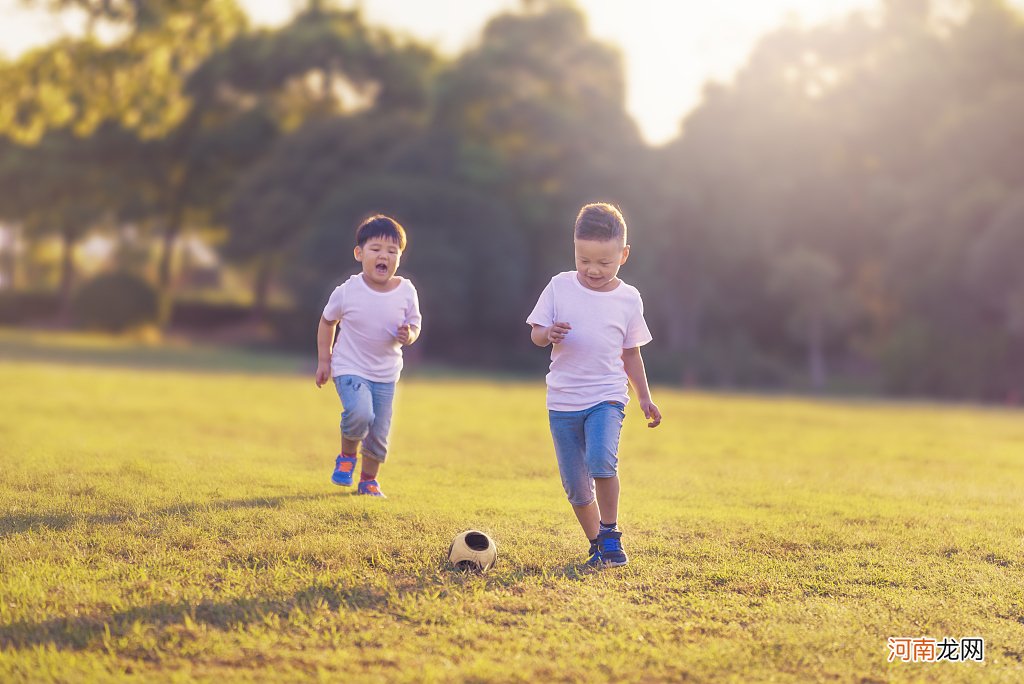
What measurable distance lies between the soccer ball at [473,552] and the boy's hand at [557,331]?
1.06 metres

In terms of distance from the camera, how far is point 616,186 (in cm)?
3741

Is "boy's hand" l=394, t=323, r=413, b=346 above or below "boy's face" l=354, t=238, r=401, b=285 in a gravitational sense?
below

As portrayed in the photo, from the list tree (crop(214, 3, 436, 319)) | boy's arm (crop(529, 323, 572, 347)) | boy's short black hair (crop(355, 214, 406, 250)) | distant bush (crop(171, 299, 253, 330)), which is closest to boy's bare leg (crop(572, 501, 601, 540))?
boy's arm (crop(529, 323, 572, 347))

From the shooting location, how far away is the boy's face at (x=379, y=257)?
6992mm

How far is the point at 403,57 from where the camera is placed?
43.3 meters

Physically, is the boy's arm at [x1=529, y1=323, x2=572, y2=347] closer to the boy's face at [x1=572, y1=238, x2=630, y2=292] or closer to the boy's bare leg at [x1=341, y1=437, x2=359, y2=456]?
the boy's face at [x1=572, y1=238, x2=630, y2=292]

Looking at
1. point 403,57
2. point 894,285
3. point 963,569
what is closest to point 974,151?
point 894,285

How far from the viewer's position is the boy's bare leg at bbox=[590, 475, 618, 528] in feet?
17.8

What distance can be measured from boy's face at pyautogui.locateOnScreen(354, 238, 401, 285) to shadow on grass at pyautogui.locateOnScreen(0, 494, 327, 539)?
1.61 m

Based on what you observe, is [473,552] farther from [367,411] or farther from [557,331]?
[367,411]

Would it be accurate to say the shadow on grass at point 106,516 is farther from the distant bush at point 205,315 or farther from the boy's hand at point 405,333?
the distant bush at point 205,315

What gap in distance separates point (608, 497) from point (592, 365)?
0.70 m

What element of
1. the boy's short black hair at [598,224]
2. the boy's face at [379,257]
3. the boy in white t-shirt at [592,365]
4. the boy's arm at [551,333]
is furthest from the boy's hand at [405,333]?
the boy's short black hair at [598,224]

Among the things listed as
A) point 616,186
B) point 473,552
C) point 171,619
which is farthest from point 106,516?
point 616,186
